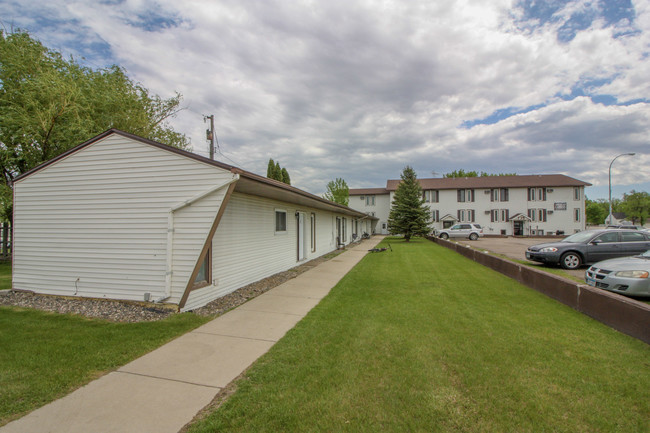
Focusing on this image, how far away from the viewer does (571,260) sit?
1020 centimetres

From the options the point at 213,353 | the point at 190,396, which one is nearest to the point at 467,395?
the point at 190,396

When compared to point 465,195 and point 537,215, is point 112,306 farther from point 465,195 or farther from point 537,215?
point 537,215

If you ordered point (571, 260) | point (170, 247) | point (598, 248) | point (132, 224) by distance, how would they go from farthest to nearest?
point (571, 260) < point (598, 248) < point (132, 224) < point (170, 247)

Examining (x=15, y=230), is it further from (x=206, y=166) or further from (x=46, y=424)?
(x=46, y=424)

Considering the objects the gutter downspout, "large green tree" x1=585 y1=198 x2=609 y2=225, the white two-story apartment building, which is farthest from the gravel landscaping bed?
"large green tree" x1=585 y1=198 x2=609 y2=225

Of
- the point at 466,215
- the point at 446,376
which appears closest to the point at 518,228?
the point at 466,215

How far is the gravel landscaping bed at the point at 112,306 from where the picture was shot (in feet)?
18.1

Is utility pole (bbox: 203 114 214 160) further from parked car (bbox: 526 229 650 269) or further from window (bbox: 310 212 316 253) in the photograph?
parked car (bbox: 526 229 650 269)

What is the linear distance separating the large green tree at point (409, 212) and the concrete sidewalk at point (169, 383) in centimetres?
2254

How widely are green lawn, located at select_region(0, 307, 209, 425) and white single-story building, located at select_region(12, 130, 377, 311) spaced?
0.89m

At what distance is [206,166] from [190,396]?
387 centimetres

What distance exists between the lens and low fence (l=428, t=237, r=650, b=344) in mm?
4254

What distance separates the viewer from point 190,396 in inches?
117

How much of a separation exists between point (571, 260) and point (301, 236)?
30.9ft
